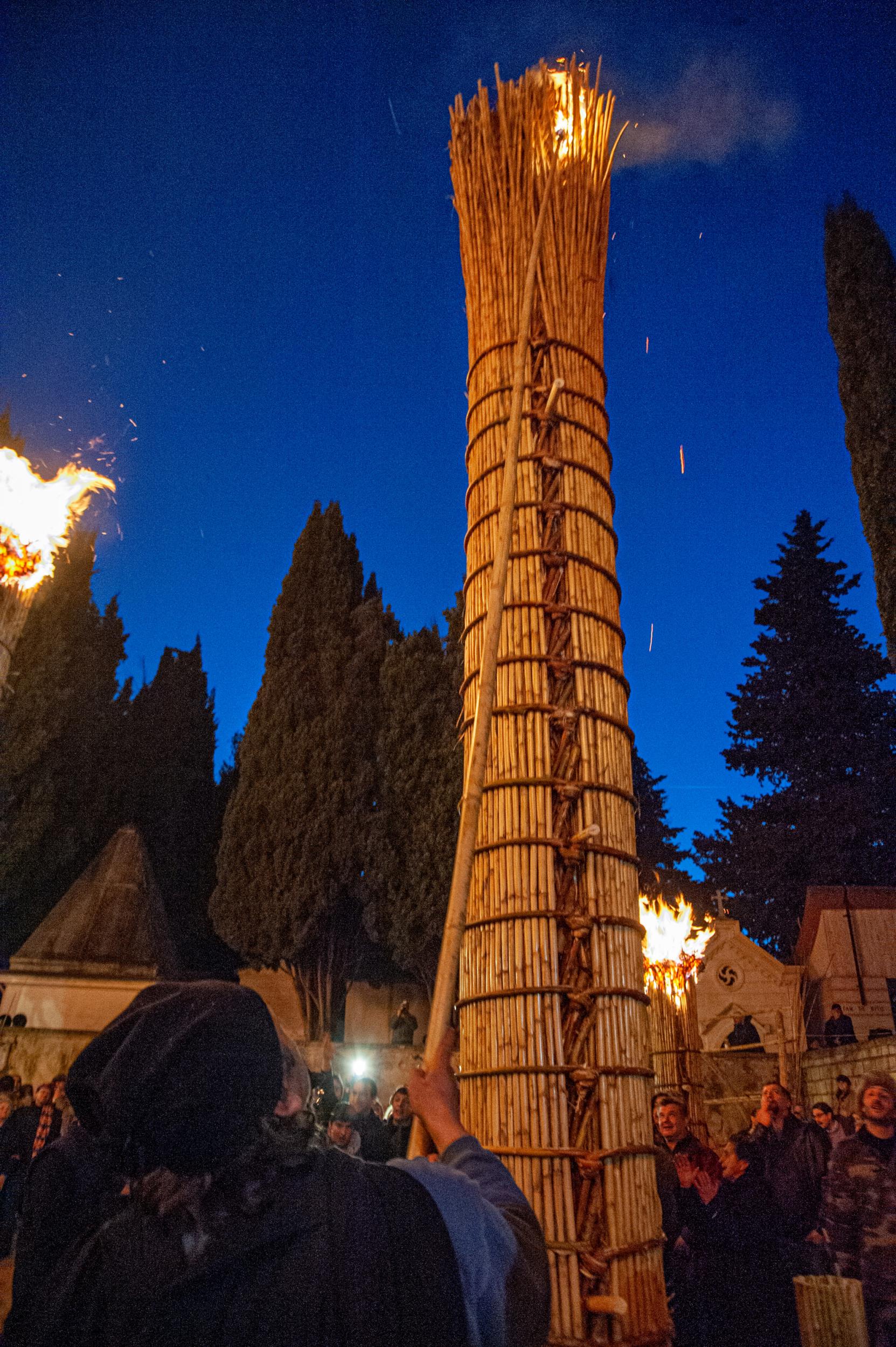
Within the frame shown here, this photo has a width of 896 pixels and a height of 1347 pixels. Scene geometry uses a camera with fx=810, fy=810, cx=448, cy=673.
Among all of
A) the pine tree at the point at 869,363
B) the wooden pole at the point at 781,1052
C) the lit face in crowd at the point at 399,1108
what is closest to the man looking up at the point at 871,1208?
the lit face in crowd at the point at 399,1108

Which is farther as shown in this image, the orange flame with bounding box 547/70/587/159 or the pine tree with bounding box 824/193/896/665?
the pine tree with bounding box 824/193/896/665

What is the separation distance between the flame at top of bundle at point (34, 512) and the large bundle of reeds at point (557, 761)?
582cm

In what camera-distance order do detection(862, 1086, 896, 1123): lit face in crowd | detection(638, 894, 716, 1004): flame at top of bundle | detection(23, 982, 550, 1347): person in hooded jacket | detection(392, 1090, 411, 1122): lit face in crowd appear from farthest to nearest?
detection(638, 894, 716, 1004): flame at top of bundle < detection(392, 1090, 411, 1122): lit face in crowd < detection(862, 1086, 896, 1123): lit face in crowd < detection(23, 982, 550, 1347): person in hooded jacket

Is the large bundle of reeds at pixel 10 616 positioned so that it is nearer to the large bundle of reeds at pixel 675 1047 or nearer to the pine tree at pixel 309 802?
the pine tree at pixel 309 802

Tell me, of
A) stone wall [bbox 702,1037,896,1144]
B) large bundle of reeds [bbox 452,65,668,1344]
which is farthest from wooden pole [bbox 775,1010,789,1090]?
large bundle of reeds [bbox 452,65,668,1344]

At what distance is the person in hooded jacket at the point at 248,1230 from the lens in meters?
1.16

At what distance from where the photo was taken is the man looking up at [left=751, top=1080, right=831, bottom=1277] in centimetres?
443

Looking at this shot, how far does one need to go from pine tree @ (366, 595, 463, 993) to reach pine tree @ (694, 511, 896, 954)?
449 inches

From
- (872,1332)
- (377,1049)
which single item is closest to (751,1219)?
(872,1332)

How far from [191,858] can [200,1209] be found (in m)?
22.5

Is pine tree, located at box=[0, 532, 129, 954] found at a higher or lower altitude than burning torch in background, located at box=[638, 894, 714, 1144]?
higher

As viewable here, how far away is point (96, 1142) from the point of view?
51.5 inches

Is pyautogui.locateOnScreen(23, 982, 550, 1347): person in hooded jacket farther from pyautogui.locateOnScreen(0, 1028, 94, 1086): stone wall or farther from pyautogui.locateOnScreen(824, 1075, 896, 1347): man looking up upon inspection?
pyautogui.locateOnScreen(0, 1028, 94, 1086): stone wall

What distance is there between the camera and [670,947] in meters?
8.06
